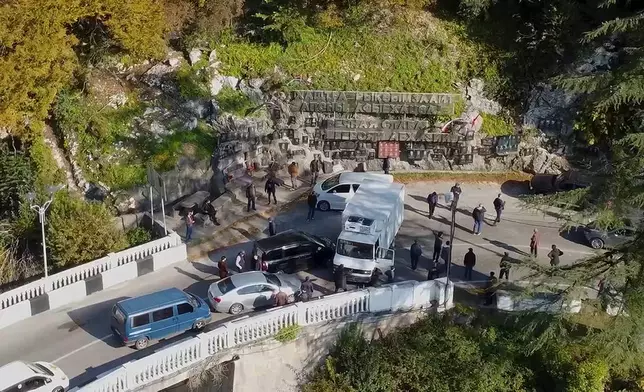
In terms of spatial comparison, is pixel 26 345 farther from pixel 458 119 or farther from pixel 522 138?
pixel 522 138

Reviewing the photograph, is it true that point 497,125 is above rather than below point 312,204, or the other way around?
above

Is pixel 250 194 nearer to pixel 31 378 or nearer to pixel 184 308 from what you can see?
pixel 184 308

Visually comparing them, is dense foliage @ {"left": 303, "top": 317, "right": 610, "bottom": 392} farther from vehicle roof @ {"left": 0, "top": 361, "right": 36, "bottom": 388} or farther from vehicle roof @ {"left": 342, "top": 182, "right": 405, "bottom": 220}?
vehicle roof @ {"left": 0, "top": 361, "right": 36, "bottom": 388}

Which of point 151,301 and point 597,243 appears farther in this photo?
point 597,243

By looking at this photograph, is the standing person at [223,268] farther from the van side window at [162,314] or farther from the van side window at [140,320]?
the van side window at [140,320]

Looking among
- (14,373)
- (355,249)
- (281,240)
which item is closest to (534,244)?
(355,249)

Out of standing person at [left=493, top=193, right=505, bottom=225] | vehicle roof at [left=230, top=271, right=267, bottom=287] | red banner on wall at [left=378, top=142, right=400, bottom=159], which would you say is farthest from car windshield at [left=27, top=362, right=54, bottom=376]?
red banner on wall at [left=378, top=142, right=400, bottom=159]
